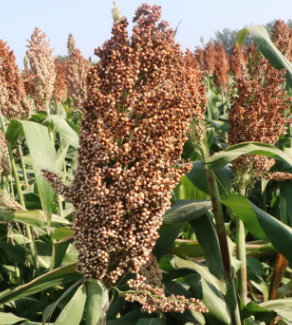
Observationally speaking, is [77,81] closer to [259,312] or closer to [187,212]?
[187,212]

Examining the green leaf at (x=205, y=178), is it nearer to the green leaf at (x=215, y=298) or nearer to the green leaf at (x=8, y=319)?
the green leaf at (x=215, y=298)

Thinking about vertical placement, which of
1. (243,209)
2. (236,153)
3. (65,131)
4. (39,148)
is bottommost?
(243,209)

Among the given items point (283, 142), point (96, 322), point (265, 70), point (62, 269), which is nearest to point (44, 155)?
point (62, 269)

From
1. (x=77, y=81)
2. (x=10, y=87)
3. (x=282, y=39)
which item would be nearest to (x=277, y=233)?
(x=10, y=87)

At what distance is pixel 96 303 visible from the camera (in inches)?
61.2

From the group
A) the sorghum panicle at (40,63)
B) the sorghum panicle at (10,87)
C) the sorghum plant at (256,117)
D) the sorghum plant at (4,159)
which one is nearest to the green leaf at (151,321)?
the sorghum plant at (256,117)

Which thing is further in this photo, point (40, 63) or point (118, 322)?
point (40, 63)

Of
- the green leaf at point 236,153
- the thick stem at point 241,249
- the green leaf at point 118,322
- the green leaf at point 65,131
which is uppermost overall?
the green leaf at point 65,131

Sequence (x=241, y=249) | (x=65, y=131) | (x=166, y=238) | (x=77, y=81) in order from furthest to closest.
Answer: (x=77, y=81)
(x=65, y=131)
(x=241, y=249)
(x=166, y=238)

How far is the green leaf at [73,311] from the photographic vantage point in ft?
5.11

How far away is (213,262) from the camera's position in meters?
2.04

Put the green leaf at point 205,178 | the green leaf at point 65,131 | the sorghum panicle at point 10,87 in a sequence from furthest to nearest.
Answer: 1. the green leaf at point 65,131
2. the sorghum panicle at point 10,87
3. the green leaf at point 205,178

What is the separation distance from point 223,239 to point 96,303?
28.9 inches

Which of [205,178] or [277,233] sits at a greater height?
[205,178]
